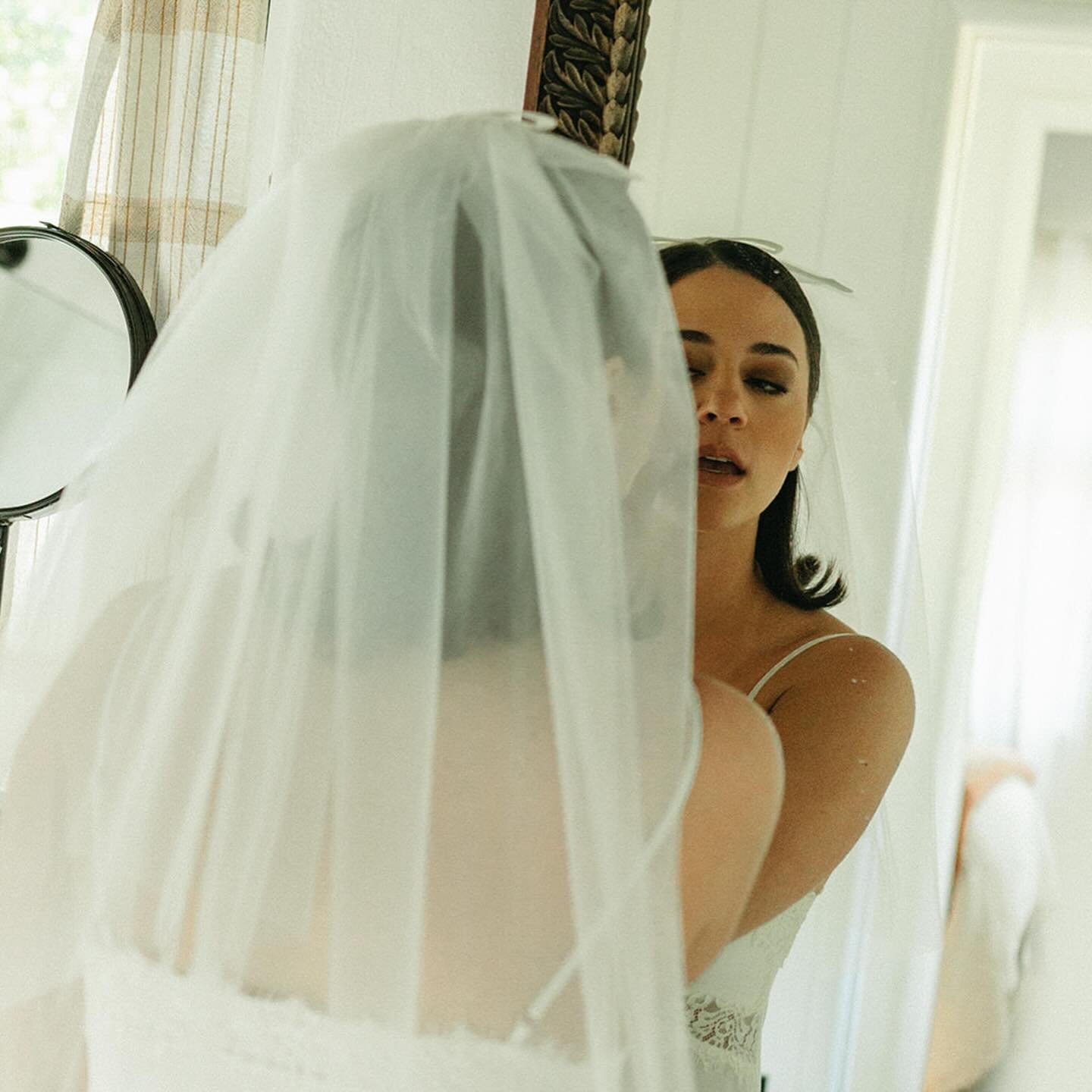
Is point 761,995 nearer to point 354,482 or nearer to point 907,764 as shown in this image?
point 907,764

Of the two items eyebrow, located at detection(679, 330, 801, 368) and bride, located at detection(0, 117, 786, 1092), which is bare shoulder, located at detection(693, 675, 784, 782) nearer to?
bride, located at detection(0, 117, 786, 1092)

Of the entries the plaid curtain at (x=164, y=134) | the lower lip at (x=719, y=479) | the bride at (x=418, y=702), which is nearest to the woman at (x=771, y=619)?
the lower lip at (x=719, y=479)

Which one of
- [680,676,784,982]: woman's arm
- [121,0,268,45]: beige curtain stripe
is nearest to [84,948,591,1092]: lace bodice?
[680,676,784,982]: woman's arm

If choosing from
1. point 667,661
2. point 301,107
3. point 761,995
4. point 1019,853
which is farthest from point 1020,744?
point 301,107

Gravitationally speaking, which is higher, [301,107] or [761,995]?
[301,107]

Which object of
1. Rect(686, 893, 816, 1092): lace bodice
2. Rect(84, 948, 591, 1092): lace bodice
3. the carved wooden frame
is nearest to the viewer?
Rect(84, 948, 591, 1092): lace bodice

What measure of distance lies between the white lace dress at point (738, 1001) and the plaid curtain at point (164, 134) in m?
0.57

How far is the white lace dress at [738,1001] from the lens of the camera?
0.78m

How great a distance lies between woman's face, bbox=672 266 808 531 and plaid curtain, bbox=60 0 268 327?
1.32ft

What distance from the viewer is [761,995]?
0.82m

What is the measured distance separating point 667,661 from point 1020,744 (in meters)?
0.38

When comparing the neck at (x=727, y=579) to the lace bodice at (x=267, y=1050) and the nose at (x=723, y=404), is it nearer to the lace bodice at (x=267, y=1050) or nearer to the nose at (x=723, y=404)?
the nose at (x=723, y=404)

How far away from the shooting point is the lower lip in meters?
0.84

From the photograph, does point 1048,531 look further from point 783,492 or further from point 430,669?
point 430,669
